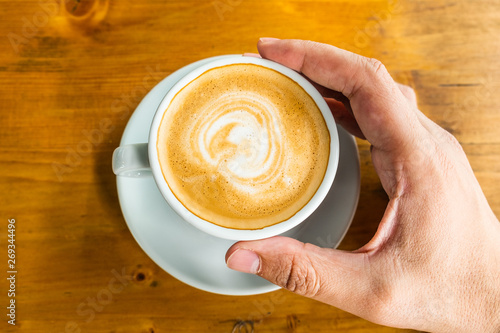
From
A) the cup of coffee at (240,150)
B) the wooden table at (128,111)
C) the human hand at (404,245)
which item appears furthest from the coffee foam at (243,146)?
the wooden table at (128,111)

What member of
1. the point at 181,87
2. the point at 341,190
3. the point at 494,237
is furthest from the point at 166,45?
the point at 494,237

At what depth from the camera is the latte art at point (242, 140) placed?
1007mm

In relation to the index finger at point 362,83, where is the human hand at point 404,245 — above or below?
below

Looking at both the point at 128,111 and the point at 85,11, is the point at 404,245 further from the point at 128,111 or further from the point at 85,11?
the point at 85,11

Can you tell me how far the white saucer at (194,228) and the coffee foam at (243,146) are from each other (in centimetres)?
20

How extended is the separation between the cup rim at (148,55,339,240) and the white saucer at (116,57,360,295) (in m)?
0.19

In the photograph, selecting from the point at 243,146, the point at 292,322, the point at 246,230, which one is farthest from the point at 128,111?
the point at 292,322

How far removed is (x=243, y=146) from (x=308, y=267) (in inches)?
13.2

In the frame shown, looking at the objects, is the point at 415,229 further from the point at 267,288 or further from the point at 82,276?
the point at 82,276

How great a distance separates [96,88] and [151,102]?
0.25 metres

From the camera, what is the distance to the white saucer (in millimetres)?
1104

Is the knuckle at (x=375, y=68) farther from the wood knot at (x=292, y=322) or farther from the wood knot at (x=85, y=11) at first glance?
the wood knot at (x=85, y=11)

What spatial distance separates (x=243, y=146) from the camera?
1028 mm

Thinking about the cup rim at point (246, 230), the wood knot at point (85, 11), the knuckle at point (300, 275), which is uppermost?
the wood knot at point (85, 11)
